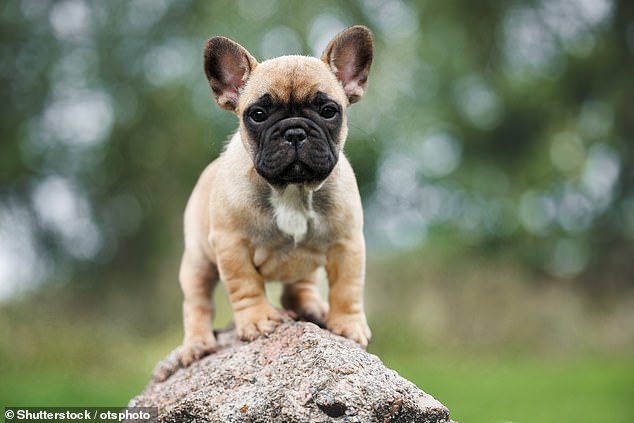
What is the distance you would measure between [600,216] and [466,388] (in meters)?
6.84

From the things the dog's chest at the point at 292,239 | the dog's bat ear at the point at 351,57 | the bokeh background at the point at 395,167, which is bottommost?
the dog's chest at the point at 292,239

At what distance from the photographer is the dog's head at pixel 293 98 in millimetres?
4527

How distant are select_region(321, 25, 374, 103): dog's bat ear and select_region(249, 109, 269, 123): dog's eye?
64cm

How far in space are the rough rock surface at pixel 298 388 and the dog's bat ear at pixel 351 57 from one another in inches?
64.6

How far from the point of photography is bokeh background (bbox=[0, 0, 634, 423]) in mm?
15672

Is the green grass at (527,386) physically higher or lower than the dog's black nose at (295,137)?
higher

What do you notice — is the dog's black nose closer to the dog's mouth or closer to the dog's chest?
the dog's mouth

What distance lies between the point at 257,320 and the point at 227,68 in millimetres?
1701

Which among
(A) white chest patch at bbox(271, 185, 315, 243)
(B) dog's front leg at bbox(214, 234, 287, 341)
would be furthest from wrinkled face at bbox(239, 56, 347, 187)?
(B) dog's front leg at bbox(214, 234, 287, 341)

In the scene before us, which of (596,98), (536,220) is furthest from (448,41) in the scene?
(536,220)

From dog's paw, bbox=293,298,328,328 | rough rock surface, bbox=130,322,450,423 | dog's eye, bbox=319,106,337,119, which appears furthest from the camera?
dog's paw, bbox=293,298,328,328

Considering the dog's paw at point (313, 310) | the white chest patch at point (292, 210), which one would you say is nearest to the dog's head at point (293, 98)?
the white chest patch at point (292, 210)

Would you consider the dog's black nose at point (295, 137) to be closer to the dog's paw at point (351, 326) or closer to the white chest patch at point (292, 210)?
the white chest patch at point (292, 210)

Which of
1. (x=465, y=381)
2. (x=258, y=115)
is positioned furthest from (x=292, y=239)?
(x=465, y=381)
